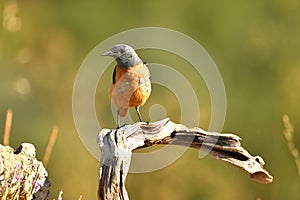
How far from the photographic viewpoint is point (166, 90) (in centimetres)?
757

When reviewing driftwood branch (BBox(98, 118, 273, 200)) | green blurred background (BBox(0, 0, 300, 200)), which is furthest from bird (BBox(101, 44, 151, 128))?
Answer: green blurred background (BBox(0, 0, 300, 200))

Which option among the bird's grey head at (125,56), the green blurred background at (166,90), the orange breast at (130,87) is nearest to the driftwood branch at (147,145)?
the orange breast at (130,87)

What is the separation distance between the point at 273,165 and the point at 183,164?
717 mm

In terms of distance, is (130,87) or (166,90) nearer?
(130,87)

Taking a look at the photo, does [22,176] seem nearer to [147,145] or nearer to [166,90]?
[147,145]

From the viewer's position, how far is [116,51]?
4.15 meters

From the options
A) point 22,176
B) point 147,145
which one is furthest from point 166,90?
point 22,176

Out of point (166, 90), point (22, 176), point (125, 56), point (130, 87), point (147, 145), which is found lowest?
point (22, 176)

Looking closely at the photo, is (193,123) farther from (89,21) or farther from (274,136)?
(89,21)

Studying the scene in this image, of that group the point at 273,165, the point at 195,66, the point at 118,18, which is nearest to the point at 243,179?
the point at 273,165

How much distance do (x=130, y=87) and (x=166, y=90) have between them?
3422 mm

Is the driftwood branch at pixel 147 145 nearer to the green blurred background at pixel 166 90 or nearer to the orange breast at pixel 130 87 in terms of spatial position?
the orange breast at pixel 130 87

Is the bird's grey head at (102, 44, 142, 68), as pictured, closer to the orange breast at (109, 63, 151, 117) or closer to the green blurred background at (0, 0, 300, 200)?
the orange breast at (109, 63, 151, 117)

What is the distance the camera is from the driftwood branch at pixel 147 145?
379 cm
